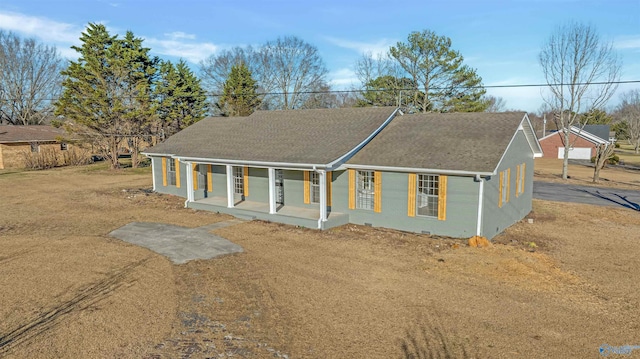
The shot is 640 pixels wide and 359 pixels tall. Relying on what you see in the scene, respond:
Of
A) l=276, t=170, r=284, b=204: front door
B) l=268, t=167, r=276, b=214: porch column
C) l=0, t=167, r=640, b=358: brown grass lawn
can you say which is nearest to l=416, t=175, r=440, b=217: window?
l=0, t=167, r=640, b=358: brown grass lawn

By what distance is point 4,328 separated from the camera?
7.93 meters

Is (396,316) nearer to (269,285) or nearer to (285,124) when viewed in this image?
(269,285)

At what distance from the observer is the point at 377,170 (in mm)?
16156

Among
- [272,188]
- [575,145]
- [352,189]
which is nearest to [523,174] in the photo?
[352,189]

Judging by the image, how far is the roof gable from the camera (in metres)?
14.7

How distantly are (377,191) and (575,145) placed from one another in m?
50.9

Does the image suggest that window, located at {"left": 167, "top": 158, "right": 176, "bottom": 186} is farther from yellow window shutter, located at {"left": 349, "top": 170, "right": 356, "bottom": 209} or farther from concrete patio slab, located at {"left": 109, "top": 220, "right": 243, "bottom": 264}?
yellow window shutter, located at {"left": 349, "top": 170, "right": 356, "bottom": 209}

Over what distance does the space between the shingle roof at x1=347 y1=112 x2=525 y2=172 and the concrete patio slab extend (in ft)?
20.0

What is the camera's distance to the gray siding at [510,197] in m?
14.8

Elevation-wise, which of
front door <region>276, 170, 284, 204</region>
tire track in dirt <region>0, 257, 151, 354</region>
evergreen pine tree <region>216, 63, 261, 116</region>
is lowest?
tire track in dirt <region>0, 257, 151, 354</region>

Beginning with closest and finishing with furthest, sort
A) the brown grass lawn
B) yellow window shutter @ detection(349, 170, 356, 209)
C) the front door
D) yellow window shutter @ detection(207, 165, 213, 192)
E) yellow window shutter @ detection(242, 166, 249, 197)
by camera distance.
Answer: the brown grass lawn, yellow window shutter @ detection(349, 170, 356, 209), the front door, yellow window shutter @ detection(242, 166, 249, 197), yellow window shutter @ detection(207, 165, 213, 192)

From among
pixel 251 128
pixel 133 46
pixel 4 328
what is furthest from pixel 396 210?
pixel 133 46

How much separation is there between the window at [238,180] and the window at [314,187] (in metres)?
4.25

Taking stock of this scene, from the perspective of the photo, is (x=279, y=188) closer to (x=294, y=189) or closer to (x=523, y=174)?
(x=294, y=189)
